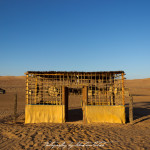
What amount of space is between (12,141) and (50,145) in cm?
206

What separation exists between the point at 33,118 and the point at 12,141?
381 cm

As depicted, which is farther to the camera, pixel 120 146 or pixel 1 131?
pixel 1 131

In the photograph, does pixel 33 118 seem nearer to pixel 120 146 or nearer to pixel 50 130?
pixel 50 130

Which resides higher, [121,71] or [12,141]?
[121,71]

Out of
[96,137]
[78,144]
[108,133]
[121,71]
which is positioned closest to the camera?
[78,144]

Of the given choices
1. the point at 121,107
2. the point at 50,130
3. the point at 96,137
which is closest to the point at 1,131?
the point at 50,130

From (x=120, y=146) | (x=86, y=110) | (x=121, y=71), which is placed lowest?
(x=120, y=146)

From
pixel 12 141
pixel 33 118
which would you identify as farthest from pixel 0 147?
pixel 33 118

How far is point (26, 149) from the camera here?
652 centimetres

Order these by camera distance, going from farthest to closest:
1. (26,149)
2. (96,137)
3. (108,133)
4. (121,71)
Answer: (121,71)
(108,133)
(96,137)
(26,149)

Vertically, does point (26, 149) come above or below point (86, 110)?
below

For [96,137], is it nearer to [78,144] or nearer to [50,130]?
[78,144]

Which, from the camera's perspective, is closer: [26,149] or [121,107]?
[26,149]

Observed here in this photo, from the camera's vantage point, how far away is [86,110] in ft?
36.8
